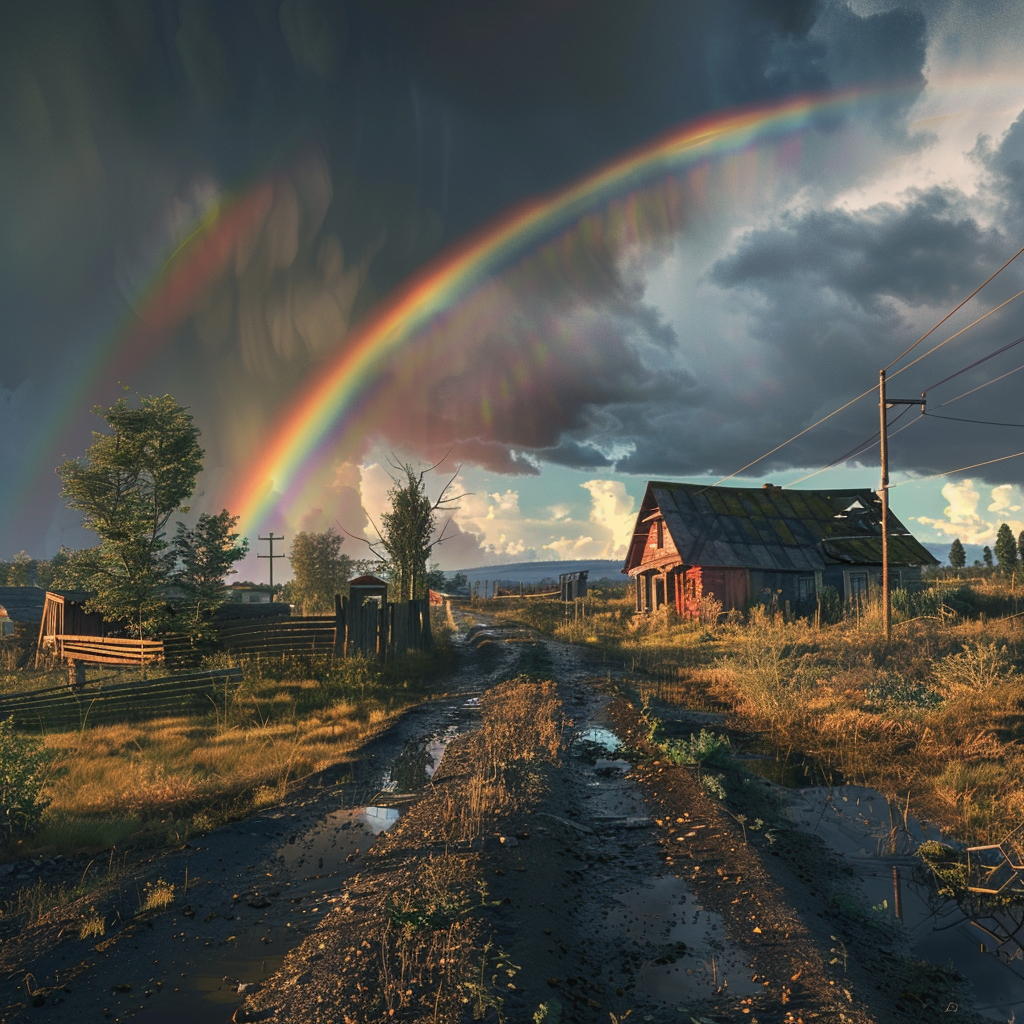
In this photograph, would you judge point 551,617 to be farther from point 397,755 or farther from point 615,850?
point 615,850

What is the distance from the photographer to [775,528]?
29891 mm

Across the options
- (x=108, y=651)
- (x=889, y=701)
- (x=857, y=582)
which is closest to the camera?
(x=889, y=701)

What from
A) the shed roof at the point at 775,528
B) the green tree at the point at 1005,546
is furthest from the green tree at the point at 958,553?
the shed roof at the point at 775,528

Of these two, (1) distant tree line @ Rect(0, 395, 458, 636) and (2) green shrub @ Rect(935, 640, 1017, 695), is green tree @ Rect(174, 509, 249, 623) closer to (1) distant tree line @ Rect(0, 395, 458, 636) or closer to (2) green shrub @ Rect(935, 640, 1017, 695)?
(1) distant tree line @ Rect(0, 395, 458, 636)

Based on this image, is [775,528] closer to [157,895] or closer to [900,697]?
[900,697]

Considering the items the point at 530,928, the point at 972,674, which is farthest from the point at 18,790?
the point at 972,674

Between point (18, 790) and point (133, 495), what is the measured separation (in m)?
14.2

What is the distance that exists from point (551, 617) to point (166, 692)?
25970 mm

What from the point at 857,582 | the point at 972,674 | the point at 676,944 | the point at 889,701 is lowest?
the point at 676,944

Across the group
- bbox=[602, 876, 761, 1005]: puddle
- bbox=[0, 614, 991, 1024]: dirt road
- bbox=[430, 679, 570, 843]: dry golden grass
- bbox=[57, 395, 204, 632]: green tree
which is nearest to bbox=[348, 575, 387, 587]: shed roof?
bbox=[57, 395, 204, 632]: green tree

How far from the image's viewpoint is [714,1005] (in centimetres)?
396

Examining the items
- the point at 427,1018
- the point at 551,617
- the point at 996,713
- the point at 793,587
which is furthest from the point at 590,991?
the point at 551,617

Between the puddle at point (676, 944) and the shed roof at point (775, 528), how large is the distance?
22906 mm

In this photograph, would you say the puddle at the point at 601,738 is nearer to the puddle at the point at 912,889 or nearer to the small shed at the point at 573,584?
the puddle at the point at 912,889
